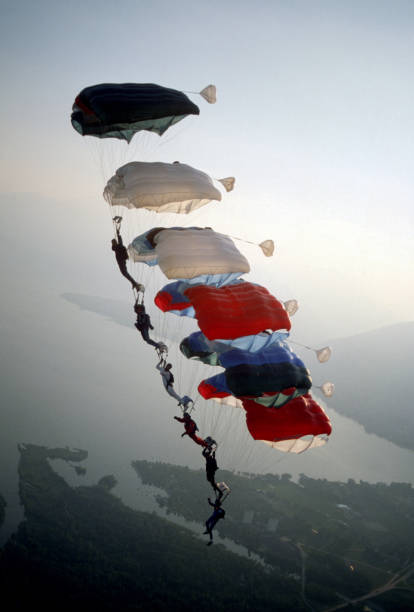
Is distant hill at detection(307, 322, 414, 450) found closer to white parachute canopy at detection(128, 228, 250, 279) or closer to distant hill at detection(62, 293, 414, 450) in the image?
distant hill at detection(62, 293, 414, 450)

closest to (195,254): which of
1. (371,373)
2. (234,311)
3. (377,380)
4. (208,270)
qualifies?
(208,270)

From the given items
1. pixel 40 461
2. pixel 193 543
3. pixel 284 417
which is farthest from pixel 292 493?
pixel 284 417

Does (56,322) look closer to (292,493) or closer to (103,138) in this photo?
(292,493)

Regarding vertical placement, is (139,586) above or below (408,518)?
below

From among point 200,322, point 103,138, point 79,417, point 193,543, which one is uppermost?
point 103,138

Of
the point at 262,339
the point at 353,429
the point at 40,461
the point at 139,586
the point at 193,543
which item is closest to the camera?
the point at 262,339

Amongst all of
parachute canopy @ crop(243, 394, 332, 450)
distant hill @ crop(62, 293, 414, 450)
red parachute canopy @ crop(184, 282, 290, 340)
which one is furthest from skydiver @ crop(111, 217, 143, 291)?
distant hill @ crop(62, 293, 414, 450)

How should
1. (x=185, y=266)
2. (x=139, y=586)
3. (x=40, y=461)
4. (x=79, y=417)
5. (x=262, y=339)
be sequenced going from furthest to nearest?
(x=79, y=417), (x=40, y=461), (x=139, y=586), (x=262, y=339), (x=185, y=266)

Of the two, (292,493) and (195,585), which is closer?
(195,585)
